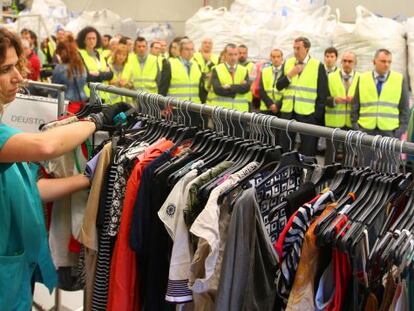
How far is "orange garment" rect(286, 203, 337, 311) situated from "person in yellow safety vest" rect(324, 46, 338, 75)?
4.87 m

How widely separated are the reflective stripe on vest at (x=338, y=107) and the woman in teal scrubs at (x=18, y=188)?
13.6ft

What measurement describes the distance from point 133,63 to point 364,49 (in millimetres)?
2795

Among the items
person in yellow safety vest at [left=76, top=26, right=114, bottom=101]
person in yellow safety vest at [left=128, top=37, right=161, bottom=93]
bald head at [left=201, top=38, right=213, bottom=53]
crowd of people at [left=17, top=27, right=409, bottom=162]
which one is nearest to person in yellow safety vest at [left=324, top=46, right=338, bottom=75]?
crowd of people at [left=17, top=27, right=409, bottom=162]

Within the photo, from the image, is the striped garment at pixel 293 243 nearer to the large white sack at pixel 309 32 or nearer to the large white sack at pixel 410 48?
the large white sack at pixel 410 48

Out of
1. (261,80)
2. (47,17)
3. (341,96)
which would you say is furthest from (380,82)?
(47,17)

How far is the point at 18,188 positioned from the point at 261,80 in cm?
470

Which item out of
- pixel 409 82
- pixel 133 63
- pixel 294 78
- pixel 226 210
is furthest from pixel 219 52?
pixel 226 210

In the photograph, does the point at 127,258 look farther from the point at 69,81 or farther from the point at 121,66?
the point at 121,66

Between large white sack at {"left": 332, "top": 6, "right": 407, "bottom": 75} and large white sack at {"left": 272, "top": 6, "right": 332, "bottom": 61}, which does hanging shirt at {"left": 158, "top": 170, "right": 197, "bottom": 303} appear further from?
large white sack at {"left": 272, "top": 6, "right": 332, "bottom": 61}

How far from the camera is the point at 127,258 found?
166 centimetres

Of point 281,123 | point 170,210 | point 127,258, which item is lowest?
point 127,258

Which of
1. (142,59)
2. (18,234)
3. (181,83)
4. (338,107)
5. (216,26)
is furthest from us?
(216,26)

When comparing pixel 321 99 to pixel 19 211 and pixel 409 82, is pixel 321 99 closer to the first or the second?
pixel 409 82

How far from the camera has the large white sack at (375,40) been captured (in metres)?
5.96
